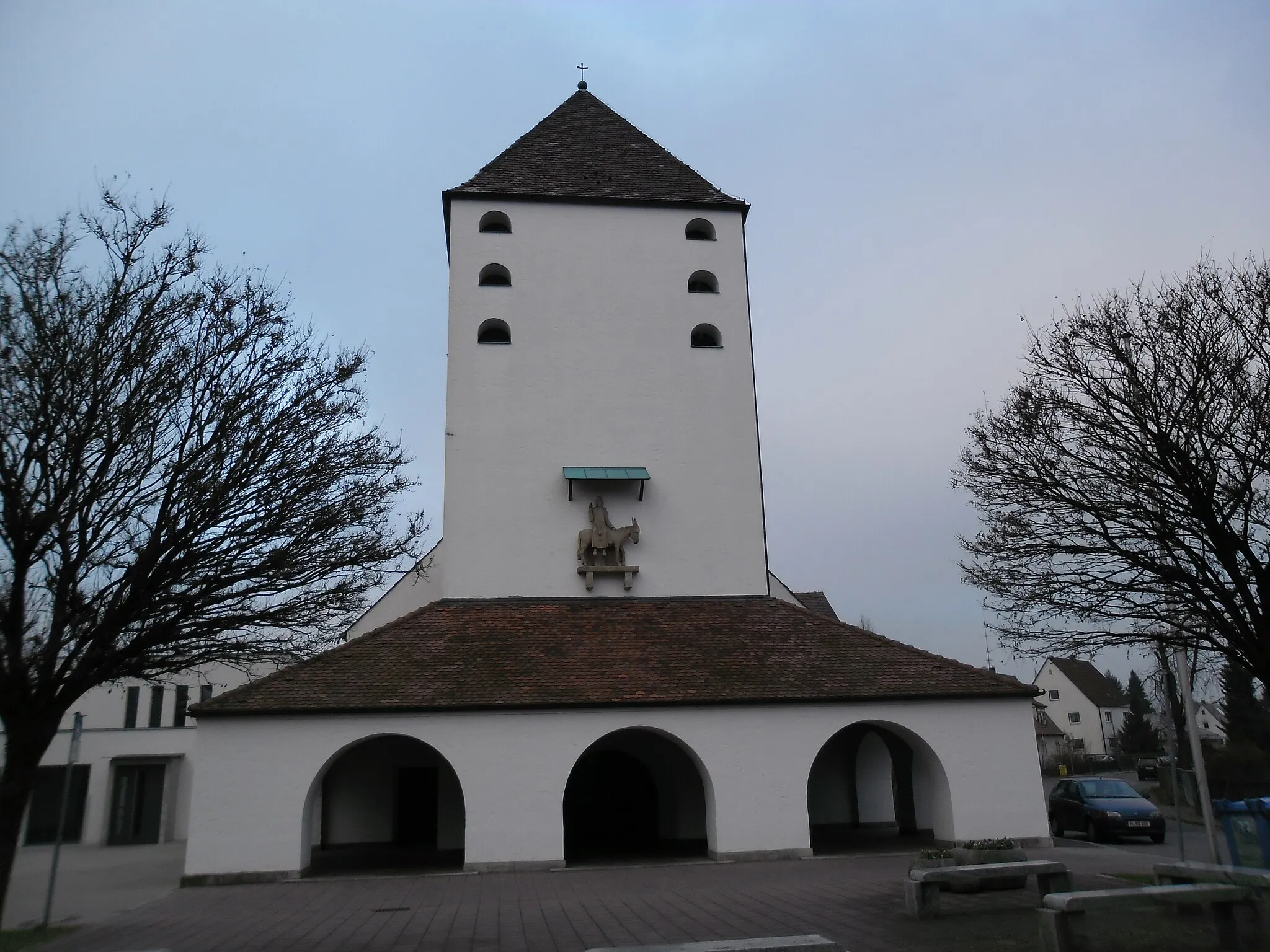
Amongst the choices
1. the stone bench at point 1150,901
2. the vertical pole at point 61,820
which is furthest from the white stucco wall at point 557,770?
the stone bench at point 1150,901

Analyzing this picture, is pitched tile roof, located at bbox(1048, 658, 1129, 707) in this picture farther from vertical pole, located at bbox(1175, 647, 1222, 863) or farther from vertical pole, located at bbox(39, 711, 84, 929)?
vertical pole, located at bbox(39, 711, 84, 929)

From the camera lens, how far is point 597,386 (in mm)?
22406

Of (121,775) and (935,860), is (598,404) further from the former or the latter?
(121,775)

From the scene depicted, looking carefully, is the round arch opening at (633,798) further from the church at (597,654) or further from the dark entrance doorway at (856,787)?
the dark entrance doorway at (856,787)

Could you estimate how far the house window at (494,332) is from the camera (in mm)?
22516

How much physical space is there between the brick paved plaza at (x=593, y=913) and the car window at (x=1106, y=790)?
5137 millimetres

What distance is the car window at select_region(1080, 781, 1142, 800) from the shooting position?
823 inches

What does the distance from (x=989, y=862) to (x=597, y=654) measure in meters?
7.90

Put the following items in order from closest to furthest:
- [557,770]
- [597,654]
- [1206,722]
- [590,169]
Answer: [557,770], [597,654], [590,169], [1206,722]

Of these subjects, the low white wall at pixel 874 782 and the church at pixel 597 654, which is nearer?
the church at pixel 597 654

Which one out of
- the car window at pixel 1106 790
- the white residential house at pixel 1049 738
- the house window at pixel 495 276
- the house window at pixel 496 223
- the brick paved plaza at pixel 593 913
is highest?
the house window at pixel 496 223

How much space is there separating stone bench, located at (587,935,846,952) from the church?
371 inches

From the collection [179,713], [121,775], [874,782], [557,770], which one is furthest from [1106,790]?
[179,713]

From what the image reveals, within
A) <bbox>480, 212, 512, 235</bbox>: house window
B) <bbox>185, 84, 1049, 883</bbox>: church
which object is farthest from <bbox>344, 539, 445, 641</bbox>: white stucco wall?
<bbox>480, 212, 512, 235</bbox>: house window
